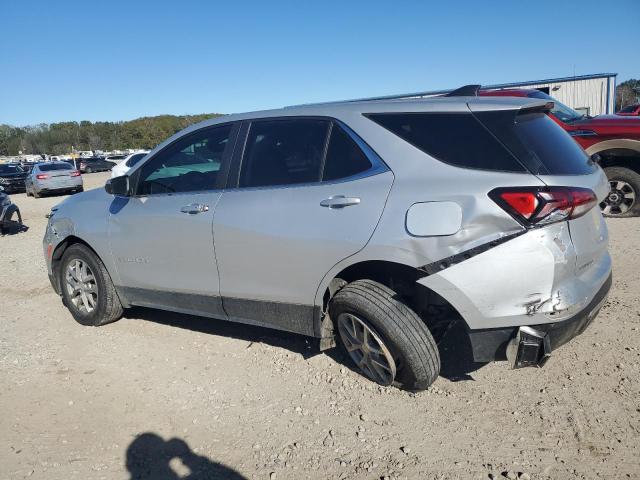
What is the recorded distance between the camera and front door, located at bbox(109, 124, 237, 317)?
3770 mm

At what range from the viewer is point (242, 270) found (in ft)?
11.7

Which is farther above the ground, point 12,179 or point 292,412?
point 12,179

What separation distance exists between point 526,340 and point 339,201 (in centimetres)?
130

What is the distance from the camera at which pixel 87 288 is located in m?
4.71

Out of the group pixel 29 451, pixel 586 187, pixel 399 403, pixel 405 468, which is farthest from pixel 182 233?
pixel 586 187

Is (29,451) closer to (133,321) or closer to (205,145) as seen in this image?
(133,321)

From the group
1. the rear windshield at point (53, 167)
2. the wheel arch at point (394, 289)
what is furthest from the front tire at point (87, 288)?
the rear windshield at point (53, 167)

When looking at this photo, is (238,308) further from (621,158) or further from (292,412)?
(621,158)

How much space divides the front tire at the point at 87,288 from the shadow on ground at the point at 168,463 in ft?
6.11

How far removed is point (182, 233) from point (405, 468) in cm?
226

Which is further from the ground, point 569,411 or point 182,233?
point 182,233

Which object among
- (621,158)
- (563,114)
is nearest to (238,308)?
(621,158)

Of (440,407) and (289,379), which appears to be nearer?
(440,407)

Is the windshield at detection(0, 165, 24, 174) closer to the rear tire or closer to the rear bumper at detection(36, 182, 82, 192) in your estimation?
the rear bumper at detection(36, 182, 82, 192)
